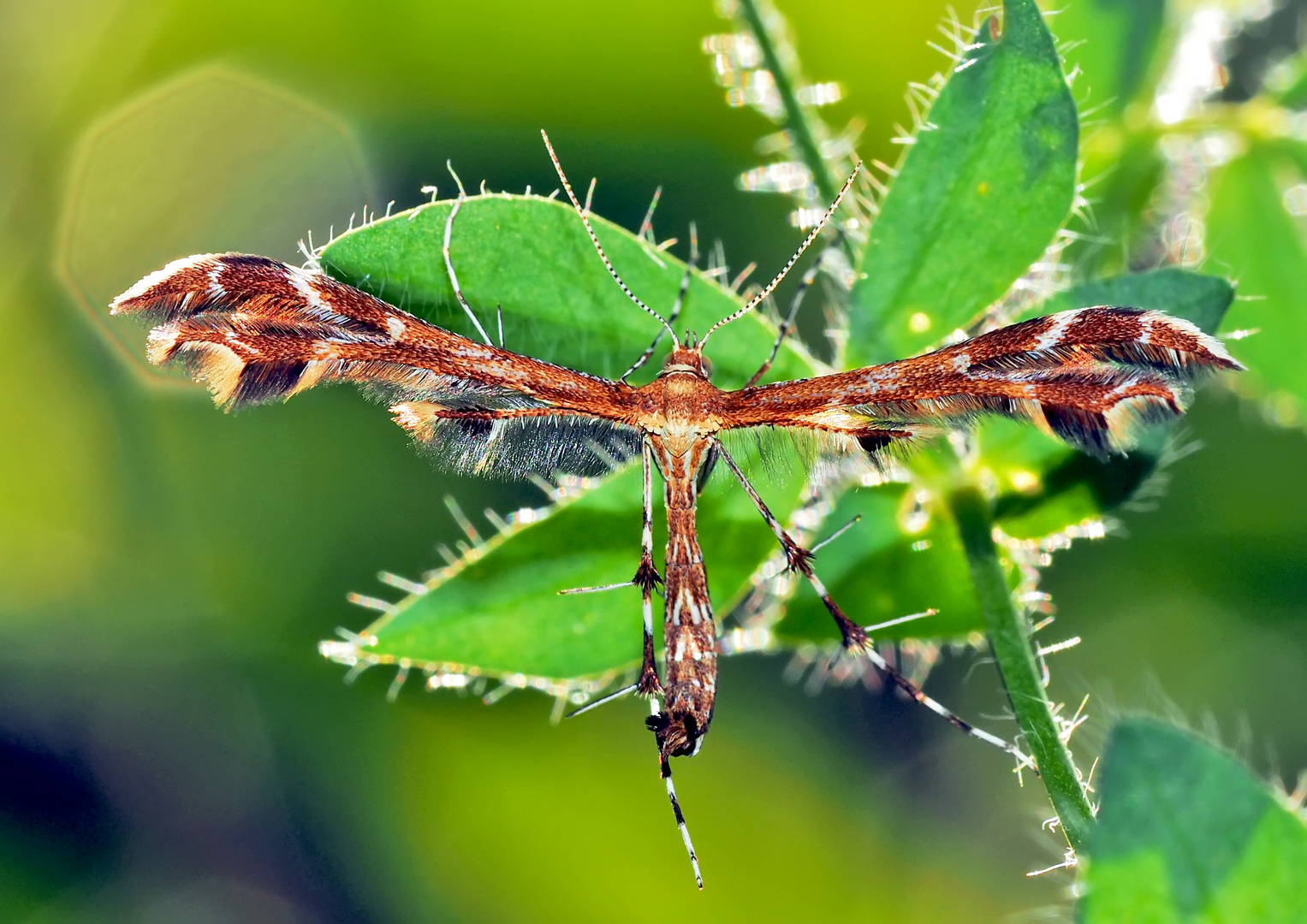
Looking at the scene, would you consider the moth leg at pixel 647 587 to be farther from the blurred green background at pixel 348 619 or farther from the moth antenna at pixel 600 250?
the blurred green background at pixel 348 619

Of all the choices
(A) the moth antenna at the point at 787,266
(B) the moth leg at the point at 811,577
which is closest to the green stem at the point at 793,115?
(A) the moth antenna at the point at 787,266

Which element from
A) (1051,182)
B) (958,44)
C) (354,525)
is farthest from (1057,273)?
(354,525)

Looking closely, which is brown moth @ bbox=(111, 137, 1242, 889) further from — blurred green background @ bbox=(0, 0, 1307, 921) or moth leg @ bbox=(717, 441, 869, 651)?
blurred green background @ bbox=(0, 0, 1307, 921)

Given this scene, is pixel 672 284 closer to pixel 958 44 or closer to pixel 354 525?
pixel 958 44

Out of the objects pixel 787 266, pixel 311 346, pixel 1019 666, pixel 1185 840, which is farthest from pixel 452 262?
pixel 1185 840

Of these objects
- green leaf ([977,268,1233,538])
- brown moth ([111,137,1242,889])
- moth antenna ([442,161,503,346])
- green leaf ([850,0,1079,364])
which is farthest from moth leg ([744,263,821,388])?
moth antenna ([442,161,503,346])

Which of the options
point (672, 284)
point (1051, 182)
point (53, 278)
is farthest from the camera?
point (53, 278)
